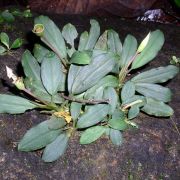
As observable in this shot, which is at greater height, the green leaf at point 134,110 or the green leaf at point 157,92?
the green leaf at point 157,92

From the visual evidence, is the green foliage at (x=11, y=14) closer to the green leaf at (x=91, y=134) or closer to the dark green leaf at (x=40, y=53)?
the dark green leaf at (x=40, y=53)

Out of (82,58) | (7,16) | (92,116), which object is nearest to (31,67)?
(82,58)

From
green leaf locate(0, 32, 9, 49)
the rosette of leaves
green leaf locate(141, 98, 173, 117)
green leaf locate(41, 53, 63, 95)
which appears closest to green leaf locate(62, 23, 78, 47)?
the rosette of leaves

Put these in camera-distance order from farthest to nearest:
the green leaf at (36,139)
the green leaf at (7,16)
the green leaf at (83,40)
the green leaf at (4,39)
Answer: the green leaf at (7,16) < the green leaf at (4,39) < the green leaf at (83,40) < the green leaf at (36,139)

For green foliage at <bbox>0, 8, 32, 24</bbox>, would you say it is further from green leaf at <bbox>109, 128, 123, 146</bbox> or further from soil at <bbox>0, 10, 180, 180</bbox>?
green leaf at <bbox>109, 128, 123, 146</bbox>

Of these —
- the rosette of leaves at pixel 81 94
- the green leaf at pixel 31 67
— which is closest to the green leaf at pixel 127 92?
the rosette of leaves at pixel 81 94

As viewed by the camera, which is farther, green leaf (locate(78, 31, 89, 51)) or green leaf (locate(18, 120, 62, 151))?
green leaf (locate(78, 31, 89, 51))

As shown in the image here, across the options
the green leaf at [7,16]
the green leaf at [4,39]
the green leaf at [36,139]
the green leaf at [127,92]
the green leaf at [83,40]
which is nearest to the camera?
the green leaf at [36,139]
